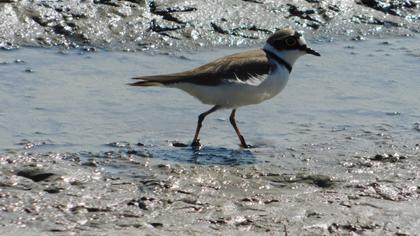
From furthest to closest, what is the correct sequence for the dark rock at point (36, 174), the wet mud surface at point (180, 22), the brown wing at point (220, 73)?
the wet mud surface at point (180, 22) → the brown wing at point (220, 73) → the dark rock at point (36, 174)

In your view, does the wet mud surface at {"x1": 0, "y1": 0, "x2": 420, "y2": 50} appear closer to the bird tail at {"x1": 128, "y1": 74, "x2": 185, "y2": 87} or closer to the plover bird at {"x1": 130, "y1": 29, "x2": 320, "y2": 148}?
the plover bird at {"x1": 130, "y1": 29, "x2": 320, "y2": 148}

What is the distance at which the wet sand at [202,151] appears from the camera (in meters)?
5.77

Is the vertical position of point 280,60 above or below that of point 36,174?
above

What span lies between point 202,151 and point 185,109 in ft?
3.37

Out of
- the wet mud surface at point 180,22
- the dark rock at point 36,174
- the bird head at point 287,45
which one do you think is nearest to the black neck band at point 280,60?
the bird head at point 287,45

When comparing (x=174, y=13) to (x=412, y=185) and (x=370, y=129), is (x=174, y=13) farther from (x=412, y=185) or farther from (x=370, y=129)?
(x=412, y=185)

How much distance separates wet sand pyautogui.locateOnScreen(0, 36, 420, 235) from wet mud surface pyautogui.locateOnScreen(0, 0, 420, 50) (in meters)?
0.26

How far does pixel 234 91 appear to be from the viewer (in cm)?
744

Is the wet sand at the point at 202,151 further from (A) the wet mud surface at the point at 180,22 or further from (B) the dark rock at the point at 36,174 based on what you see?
(A) the wet mud surface at the point at 180,22

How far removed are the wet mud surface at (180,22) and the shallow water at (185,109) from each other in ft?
0.82

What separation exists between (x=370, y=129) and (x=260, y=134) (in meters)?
0.81

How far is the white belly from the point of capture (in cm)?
743

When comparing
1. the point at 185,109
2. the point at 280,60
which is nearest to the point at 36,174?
the point at 185,109

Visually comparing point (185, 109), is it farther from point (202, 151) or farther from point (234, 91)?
point (202, 151)
